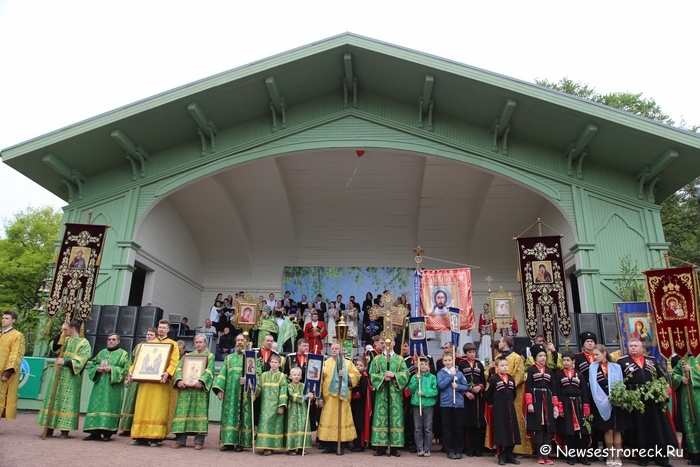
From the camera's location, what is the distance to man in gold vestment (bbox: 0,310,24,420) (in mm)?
8141

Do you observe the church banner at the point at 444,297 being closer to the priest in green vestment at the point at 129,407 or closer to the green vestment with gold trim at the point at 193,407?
the green vestment with gold trim at the point at 193,407

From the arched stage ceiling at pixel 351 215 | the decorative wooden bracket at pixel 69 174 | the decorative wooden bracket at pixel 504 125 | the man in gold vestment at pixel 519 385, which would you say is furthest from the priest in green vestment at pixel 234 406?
the arched stage ceiling at pixel 351 215

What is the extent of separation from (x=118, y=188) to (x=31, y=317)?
59.0 ft

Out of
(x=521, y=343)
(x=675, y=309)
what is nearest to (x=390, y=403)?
(x=675, y=309)

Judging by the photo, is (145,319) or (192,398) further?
(145,319)

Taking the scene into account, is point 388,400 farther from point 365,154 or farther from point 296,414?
point 365,154

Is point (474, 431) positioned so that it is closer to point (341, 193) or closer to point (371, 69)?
point (371, 69)

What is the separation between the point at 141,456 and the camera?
647 cm

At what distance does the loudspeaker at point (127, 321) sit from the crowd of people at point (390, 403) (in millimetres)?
3404

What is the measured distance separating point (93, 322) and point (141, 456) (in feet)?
21.3

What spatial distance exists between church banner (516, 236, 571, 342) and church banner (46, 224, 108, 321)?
9.03 m

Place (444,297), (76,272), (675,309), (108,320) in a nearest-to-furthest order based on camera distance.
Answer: (675,309) → (76,272) → (108,320) → (444,297)

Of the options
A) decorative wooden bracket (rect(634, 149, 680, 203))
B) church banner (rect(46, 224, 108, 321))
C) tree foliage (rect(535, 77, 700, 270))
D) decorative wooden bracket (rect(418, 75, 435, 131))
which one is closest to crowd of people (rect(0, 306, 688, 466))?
church banner (rect(46, 224, 108, 321))

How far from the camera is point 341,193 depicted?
58.6 ft
